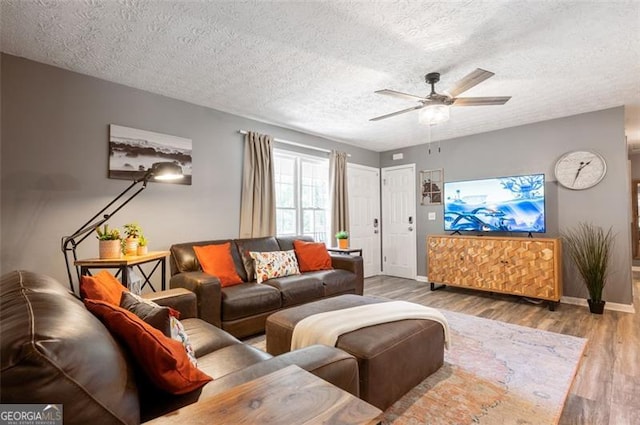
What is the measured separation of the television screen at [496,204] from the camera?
415cm

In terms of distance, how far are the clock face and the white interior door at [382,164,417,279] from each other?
86.8 inches

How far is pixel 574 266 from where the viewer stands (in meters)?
4.00

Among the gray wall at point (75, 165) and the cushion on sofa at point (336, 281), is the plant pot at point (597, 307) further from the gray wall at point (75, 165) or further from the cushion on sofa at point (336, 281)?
the gray wall at point (75, 165)

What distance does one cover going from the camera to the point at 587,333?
302cm

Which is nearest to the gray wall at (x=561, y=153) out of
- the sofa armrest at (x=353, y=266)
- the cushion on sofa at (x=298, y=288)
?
the sofa armrest at (x=353, y=266)

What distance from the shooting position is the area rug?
1.78 meters

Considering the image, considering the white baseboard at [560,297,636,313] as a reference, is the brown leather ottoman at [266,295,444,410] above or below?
above

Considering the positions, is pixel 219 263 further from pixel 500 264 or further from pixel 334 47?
pixel 500 264

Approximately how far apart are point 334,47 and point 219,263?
7.51 ft

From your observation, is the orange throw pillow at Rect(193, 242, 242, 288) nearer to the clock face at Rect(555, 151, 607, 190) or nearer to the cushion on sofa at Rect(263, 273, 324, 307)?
the cushion on sofa at Rect(263, 273, 324, 307)

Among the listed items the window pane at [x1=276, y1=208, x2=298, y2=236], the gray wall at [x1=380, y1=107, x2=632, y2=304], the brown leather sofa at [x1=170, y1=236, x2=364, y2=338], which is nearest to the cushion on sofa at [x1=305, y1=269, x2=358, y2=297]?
the brown leather sofa at [x1=170, y1=236, x2=364, y2=338]

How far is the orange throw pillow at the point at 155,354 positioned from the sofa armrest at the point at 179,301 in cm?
112

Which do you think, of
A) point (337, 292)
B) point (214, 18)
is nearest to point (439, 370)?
point (337, 292)

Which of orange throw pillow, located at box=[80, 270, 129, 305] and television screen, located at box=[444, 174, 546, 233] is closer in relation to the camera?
orange throw pillow, located at box=[80, 270, 129, 305]
